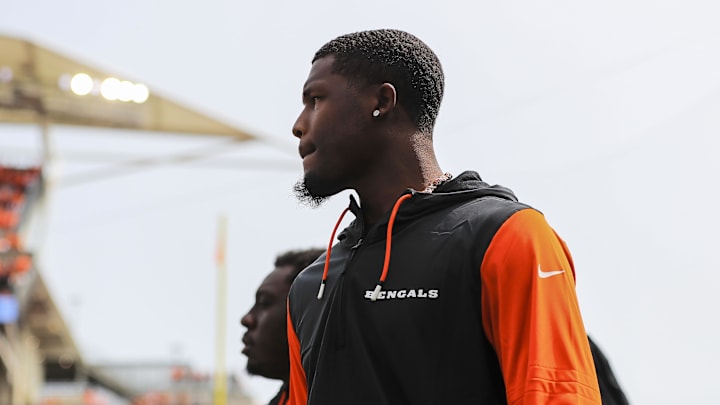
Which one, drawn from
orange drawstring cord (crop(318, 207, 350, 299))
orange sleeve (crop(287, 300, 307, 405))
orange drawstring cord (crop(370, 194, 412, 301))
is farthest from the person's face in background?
orange drawstring cord (crop(370, 194, 412, 301))

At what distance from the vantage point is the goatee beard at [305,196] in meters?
2.53

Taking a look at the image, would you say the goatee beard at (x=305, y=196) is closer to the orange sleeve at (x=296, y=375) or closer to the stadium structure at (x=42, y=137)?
the orange sleeve at (x=296, y=375)

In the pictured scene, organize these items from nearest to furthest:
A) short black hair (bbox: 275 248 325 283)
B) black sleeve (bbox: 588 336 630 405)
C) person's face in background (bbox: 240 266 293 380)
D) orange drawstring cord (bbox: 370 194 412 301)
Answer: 1. orange drawstring cord (bbox: 370 194 412 301)
2. black sleeve (bbox: 588 336 630 405)
3. person's face in background (bbox: 240 266 293 380)
4. short black hair (bbox: 275 248 325 283)

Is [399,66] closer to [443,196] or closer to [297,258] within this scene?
[443,196]

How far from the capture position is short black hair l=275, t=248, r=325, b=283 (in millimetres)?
4598

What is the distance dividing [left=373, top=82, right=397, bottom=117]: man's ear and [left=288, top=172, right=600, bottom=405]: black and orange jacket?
208 mm

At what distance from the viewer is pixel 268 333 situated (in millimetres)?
4285

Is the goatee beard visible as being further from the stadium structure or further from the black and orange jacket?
the stadium structure

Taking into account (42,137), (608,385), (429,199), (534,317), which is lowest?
(608,385)

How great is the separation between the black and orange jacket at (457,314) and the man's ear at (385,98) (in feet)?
0.68

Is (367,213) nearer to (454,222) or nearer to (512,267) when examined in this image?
(454,222)

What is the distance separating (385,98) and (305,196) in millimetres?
295

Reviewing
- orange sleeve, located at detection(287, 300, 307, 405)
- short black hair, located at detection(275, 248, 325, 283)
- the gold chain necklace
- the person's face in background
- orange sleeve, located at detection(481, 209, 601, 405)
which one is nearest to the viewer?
orange sleeve, located at detection(481, 209, 601, 405)

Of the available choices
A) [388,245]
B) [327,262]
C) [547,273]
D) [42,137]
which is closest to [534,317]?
[547,273]
